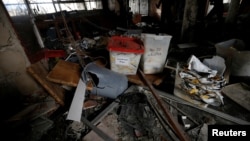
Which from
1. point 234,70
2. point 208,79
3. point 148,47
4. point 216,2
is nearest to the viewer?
point 208,79

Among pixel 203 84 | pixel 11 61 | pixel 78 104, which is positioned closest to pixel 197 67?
pixel 203 84

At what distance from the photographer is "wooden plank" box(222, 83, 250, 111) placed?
6.64ft

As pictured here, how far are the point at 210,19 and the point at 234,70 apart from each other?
294 cm

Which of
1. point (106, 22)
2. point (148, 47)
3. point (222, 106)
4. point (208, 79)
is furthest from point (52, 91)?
point (106, 22)

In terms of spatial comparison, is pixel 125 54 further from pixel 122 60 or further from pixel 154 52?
pixel 154 52

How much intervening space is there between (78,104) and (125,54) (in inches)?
38.3

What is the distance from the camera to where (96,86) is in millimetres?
2090

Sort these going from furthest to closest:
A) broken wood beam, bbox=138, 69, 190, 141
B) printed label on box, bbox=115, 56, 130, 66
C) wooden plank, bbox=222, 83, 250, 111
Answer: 1. printed label on box, bbox=115, 56, 130, 66
2. wooden plank, bbox=222, 83, 250, 111
3. broken wood beam, bbox=138, 69, 190, 141

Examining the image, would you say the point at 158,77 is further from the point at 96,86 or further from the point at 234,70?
the point at 234,70

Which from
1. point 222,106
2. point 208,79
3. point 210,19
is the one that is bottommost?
point 222,106

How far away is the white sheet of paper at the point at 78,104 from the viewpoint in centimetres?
178

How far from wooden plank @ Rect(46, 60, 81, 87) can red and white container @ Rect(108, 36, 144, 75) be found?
609 mm

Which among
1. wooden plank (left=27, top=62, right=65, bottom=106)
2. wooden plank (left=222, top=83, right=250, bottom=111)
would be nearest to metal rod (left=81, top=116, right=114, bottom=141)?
wooden plank (left=27, top=62, right=65, bottom=106)

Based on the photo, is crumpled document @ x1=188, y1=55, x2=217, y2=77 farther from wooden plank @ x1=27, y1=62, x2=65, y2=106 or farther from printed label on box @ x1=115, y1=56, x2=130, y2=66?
wooden plank @ x1=27, y1=62, x2=65, y2=106
